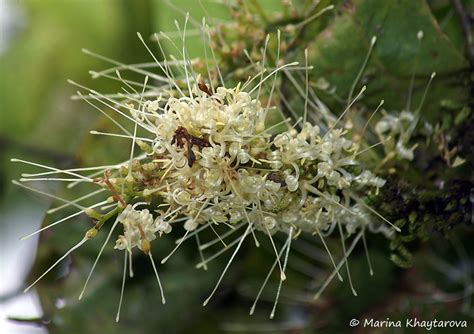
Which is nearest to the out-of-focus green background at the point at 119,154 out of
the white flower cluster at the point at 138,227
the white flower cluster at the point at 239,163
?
the white flower cluster at the point at 239,163

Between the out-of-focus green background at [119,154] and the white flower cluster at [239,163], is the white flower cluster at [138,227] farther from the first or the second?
the out-of-focus green background at [119,154]

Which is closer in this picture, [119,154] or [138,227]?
[138,227]

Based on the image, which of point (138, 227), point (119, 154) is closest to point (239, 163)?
point (138, 227)

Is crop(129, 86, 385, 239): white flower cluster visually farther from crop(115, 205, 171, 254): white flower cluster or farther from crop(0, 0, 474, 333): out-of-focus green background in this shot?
crop(0, 0, 474, 333): out-of-focus green background

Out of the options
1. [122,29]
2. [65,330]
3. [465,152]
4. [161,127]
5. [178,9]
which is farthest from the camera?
[122,29]

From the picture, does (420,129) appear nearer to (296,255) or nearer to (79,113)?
A: (296,255)

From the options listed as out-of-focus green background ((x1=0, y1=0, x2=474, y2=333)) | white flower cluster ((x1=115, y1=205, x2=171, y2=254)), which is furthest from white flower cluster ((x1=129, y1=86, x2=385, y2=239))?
out-of-focus green background ((x1=0, y1=0, x2=474, y2=333))

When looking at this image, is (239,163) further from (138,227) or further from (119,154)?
(119,154)

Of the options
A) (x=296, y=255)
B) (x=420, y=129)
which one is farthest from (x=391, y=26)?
(x=296, y=255)

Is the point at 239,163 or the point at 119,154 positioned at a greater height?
the point at 239,163
